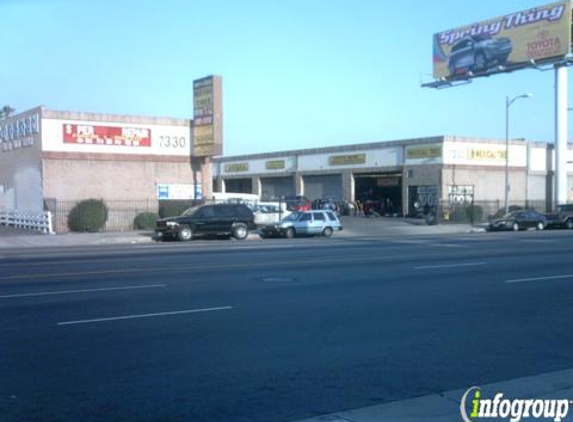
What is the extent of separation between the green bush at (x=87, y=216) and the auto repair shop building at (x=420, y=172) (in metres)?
25.5

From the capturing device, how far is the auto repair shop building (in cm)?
5522

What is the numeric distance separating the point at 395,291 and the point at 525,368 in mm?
6417

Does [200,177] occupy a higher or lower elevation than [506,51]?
lower

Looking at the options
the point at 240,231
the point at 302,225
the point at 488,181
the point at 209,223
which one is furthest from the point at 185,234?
the point at 488,181

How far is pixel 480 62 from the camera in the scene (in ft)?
182

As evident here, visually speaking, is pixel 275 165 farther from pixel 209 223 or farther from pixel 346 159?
pixel 209 223

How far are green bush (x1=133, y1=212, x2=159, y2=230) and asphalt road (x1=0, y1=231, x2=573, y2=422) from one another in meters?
20.7

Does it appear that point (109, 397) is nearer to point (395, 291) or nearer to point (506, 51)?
point (395, 291)

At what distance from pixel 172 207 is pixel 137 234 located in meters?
6.20

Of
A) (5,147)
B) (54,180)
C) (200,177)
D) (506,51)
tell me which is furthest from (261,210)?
(506,51)

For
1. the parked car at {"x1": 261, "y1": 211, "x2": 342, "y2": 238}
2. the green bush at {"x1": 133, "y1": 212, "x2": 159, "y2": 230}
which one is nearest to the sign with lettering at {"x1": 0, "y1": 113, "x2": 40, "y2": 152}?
the green bush at {"x1": 133, "y1": 212, "x2": 159, "y2": 230}

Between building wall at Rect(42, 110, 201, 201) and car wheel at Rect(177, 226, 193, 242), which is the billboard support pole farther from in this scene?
car wheel at Rect(177, 226, 193, 242)

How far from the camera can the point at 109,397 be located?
725 cm

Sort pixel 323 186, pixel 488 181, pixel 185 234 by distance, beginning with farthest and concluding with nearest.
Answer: pixel 323 186, pixel 488 181, pixel 185 234
